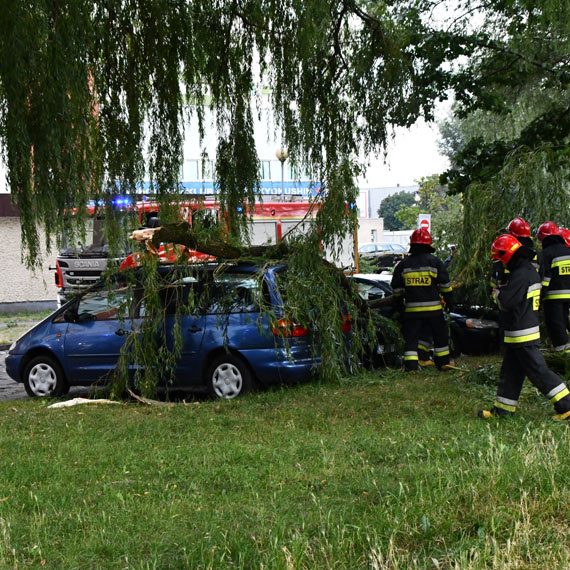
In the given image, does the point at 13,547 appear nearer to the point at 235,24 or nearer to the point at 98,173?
the point at 98,173

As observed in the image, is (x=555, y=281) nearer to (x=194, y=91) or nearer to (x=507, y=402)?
(x=507, y=402)

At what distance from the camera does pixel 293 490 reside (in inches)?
185

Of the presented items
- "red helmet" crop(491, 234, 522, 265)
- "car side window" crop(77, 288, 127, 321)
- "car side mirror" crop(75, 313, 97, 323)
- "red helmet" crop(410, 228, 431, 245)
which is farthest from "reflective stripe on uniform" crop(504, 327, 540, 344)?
"car side mirror" crop(75, 313, 97, 323)

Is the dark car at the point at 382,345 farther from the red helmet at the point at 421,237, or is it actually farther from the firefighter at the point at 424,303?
the red helmet at the point at 421,237

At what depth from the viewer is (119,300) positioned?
893 centimetres

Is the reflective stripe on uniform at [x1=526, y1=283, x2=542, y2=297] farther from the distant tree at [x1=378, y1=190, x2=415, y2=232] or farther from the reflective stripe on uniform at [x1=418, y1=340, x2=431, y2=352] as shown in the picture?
the distant tree at [x1=378, y1=190, x2=415, y2=232]

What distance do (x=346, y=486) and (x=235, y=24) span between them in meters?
6.26

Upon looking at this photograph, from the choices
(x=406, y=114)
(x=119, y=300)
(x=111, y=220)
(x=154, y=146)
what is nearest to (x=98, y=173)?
(x=111, y=220)

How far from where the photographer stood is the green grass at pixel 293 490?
12.2 ft

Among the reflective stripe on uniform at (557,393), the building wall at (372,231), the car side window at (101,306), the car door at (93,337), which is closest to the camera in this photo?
the reflective stripe on uniform at (557,393)

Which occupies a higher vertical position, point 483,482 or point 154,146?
point 154,146

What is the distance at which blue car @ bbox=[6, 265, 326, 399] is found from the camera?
8.54 meters

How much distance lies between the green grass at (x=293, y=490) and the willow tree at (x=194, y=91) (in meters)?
2.09

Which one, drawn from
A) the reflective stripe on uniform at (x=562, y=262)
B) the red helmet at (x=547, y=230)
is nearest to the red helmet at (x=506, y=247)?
the red helmet at (x=547, y=230)
